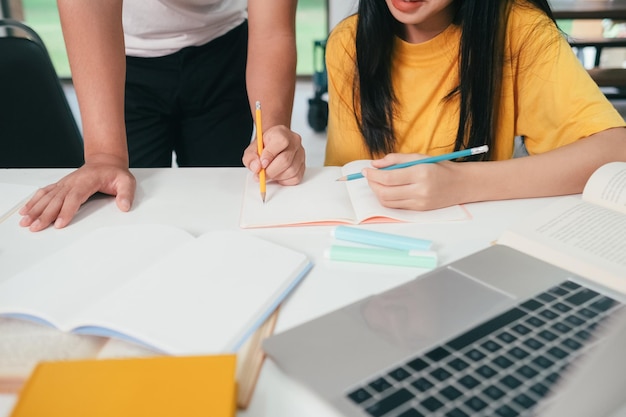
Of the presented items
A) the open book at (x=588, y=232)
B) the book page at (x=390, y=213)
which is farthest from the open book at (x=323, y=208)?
the open book at (x=588, y=232)

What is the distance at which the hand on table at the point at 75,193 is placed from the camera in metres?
0.72

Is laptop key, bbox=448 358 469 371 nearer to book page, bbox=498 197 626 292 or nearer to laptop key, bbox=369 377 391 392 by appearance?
laptop key, bbox=369 377 391 392

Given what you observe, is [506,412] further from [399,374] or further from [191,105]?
[191,105]

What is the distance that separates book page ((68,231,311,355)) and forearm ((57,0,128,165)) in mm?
374

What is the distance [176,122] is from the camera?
4.04 ft

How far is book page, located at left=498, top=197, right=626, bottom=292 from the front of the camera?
563 mm

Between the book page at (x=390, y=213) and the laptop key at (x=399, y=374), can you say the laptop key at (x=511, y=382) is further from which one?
the book page at (x=390, y=213)

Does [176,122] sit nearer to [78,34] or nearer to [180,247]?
[78,34]

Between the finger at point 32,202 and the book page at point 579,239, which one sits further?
Result: the finger at point 32,202

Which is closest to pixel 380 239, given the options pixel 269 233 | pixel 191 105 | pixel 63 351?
pixel 269 233

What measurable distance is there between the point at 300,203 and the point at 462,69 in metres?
0.45

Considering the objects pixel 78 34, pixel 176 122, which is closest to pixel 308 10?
pixel 176 122

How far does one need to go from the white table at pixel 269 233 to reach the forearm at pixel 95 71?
74 millimetres

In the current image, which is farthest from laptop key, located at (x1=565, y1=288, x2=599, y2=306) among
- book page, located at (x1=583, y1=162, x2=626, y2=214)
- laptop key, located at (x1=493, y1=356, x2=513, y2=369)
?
book page, located at (x1=583, y1=162, x2=626, y2=214)
